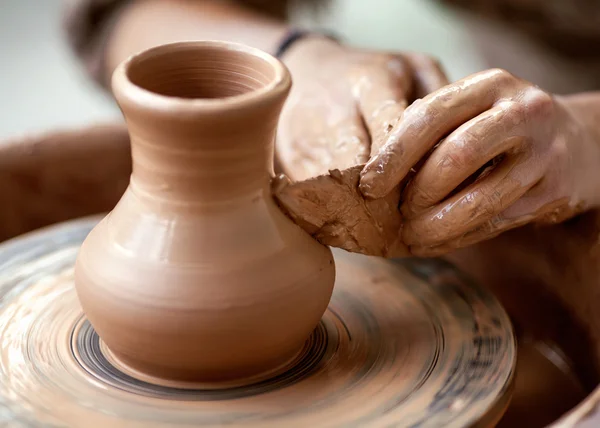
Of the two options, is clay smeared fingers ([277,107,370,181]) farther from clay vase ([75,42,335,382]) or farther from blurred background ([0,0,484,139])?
blurred background ([0,0,484,139])

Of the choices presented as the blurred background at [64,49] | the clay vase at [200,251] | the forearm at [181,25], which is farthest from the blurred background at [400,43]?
the clay vase at [200,251]

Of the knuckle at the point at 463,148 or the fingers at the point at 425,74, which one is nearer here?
the knuckle at the point at 463,148

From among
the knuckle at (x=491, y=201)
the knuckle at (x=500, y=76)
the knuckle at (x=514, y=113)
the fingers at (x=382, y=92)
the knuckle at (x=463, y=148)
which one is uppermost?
the knuckle at (x=500, y=76)

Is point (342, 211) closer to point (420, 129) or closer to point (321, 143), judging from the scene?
point (420, 129)

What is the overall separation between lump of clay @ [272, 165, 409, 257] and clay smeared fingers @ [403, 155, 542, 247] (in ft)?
0.17

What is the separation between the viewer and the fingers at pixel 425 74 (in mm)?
1428

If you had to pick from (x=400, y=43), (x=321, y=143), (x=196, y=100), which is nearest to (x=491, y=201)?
(x=321, y=143)

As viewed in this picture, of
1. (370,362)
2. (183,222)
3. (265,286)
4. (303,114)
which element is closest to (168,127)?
(183,222)

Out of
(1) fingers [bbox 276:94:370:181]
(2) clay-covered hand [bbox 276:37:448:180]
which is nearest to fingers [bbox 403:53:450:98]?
(2) clay-covered hand [bbox 276:37:448:180]

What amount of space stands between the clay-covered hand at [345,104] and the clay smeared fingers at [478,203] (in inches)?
6.0

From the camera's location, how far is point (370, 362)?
1.10m

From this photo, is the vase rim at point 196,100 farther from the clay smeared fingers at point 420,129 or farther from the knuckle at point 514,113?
the knuckle at point 514,113

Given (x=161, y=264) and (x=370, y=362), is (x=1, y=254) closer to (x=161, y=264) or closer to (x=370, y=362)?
(x=161, y=264)

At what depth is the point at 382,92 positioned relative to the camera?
1334 mm
